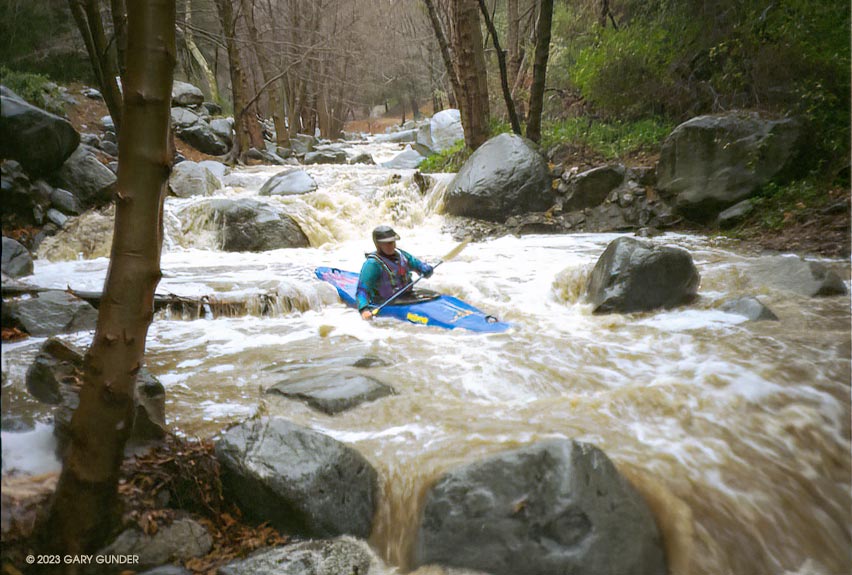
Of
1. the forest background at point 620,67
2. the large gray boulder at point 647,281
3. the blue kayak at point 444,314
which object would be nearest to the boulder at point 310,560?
the blue kayak at point 444,314

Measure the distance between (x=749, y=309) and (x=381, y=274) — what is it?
341cm

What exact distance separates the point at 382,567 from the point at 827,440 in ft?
7.67

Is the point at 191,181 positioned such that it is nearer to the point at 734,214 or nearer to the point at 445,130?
the point at 734,214

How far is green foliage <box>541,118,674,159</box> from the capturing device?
9484 mm

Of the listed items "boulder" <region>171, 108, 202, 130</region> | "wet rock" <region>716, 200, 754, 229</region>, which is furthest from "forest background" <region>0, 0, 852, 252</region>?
"boulder" <region>171, 108, 202, 130</region>

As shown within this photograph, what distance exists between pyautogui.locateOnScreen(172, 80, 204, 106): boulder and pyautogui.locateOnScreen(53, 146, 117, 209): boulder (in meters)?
7.87

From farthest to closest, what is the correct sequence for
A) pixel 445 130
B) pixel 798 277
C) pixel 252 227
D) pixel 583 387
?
pixel 445 130 → pixel 252 227 → pixel 798 277 → pixel 583 387

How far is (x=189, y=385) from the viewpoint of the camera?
146 inches

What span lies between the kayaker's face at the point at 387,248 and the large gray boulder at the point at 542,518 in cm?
333

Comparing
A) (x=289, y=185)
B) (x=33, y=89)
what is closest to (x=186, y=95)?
(x=33, y=89)

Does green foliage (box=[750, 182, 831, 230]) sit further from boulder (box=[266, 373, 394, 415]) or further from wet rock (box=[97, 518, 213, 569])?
wet rock (box=[97, 518, 213, 569])

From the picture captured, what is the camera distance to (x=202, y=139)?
47.3ft

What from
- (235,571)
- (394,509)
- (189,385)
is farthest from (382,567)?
(189,385)

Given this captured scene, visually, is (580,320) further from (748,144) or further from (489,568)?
(748,144)
